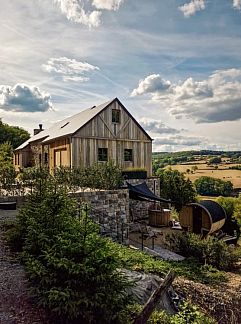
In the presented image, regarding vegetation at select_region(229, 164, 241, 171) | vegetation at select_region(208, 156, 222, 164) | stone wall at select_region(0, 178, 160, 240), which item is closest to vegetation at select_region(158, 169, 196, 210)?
stone wall at select_region(0, 178, 160, 240)

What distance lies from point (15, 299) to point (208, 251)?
7.55 m

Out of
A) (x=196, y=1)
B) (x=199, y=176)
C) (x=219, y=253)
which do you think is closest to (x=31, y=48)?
(x=196, y=1)

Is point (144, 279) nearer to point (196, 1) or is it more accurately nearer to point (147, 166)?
point (196, 1)

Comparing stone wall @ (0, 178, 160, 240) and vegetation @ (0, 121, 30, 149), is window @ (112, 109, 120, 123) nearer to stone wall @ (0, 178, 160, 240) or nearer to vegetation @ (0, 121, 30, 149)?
stone wall @ (0, 178, 160, 240)

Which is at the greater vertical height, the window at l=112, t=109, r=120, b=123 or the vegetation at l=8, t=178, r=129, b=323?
the window at l=112, t=109, r=120, b=123

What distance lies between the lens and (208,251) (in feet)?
34.7

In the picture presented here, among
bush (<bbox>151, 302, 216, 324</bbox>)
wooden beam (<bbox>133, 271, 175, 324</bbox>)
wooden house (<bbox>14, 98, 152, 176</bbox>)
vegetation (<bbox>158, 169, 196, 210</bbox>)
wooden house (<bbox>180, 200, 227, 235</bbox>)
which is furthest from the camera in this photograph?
vegetation (<bbox>158, 169, 196, 210</bbox>)

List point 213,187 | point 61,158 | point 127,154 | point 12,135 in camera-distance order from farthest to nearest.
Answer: point 12,135, point 213,187, point 127,154, point 61,158

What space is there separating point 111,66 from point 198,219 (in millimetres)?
8966

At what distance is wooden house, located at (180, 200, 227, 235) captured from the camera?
15867 mm

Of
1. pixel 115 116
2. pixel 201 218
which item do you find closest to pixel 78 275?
pixel 201 218

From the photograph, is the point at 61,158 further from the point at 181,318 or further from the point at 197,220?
the point at 181,318

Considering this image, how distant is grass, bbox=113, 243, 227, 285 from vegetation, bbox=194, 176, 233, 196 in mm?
23286

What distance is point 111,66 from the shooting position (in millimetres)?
12570
